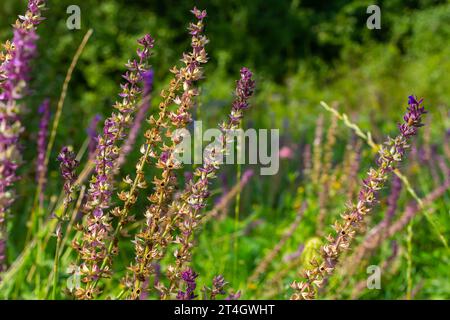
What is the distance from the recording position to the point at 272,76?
12.0m

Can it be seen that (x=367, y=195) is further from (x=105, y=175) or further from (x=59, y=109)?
(x=59, y=109)

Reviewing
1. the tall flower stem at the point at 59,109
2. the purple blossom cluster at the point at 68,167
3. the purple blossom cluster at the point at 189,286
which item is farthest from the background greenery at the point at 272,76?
the purple blossom cluster at the point at 68,167

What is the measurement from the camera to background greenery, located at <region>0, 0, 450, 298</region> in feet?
11.9

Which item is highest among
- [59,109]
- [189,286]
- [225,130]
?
[59,109]

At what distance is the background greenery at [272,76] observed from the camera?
3617 mm

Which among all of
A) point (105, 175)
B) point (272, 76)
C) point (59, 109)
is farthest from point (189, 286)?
point (272, 76)

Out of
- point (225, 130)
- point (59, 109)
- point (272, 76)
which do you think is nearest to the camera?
point (225, 130)

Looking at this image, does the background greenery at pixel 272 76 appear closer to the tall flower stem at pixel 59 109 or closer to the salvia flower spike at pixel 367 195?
the tall flower stem at pixel 59 109

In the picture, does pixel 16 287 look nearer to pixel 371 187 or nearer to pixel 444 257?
pixel 371 187

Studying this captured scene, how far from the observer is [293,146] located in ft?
16.7

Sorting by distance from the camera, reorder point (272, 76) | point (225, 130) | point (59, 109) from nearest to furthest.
Answer: point (225, 130) → point (59, 109) → point (272, 76)

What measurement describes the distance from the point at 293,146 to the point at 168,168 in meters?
3.84

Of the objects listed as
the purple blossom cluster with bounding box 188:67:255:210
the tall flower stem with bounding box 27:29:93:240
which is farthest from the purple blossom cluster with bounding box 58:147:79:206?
the tall flower stem with bounding box 27:29:93:240
